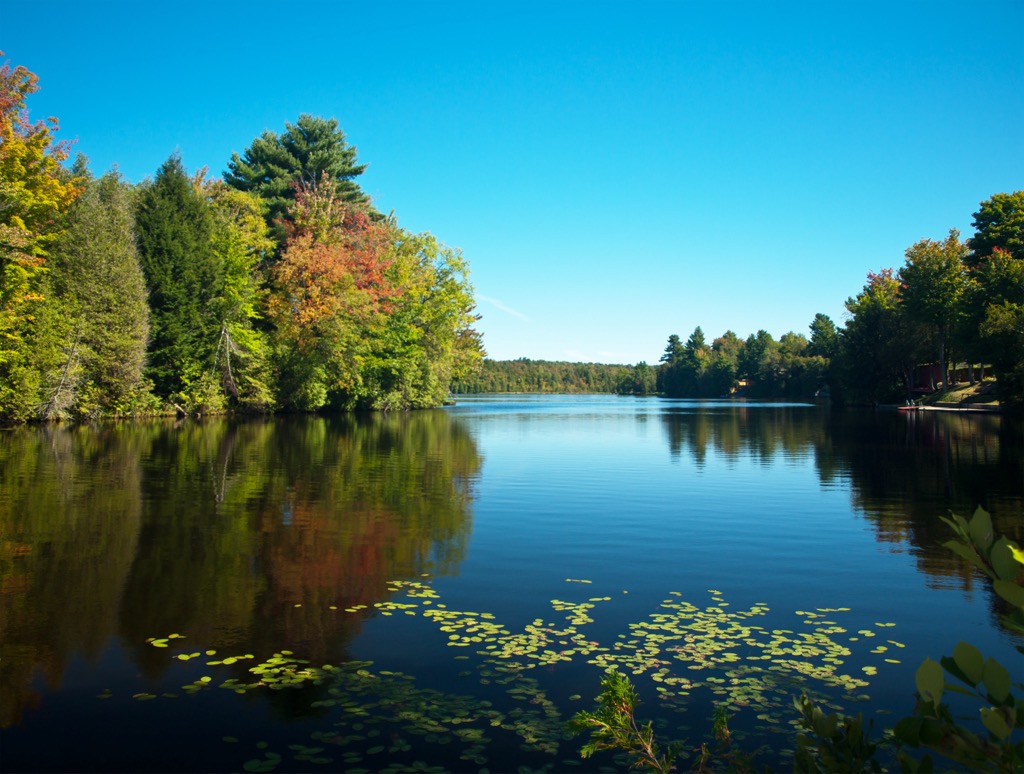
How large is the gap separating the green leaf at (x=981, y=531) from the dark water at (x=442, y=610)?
11.5ft

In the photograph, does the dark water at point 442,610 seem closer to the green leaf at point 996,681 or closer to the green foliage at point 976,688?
the green foliage at point 976,688

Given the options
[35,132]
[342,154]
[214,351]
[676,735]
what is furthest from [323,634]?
[342,154]

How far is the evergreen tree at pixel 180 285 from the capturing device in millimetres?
44781

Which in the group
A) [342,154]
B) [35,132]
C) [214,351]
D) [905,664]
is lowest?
[905,664]

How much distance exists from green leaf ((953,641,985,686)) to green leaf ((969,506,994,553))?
0.98 feet

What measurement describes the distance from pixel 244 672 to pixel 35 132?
35109 millimetres

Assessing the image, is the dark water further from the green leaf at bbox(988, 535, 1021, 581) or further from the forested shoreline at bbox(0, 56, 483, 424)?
the forested shoreline at bbox(0, 56, 483, 424)

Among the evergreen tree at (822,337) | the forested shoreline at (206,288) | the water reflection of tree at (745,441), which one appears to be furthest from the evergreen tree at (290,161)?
the evergreen tree at (822,337)

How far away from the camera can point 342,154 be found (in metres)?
68.0

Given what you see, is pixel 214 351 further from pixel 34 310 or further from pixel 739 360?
pixel 739 360

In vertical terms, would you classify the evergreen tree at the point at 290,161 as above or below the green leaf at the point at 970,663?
above

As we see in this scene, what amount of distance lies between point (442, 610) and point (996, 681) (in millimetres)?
6942

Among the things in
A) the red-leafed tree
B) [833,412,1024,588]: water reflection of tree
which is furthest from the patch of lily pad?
the red-leafed tree

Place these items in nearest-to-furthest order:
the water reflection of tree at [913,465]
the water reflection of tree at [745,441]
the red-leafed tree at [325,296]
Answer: the water reflection of tree at [913,465], the water reflection of tree at [745,441], the red-leafed tree at [325,296]
